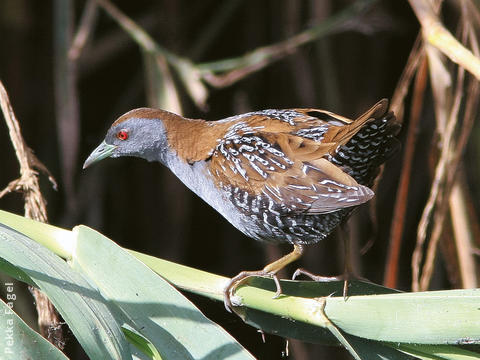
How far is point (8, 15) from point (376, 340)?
277 cm

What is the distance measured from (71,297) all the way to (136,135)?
116 cm

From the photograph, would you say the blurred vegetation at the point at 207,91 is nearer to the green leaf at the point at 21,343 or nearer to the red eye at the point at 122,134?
the red eye at the point at 122,134

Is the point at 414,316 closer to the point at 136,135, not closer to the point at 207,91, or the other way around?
the point at 136,135

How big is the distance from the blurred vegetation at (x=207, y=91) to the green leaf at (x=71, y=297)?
6.05 feet

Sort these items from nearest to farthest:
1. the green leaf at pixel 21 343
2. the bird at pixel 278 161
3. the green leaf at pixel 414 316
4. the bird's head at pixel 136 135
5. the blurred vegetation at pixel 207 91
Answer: the green leaf at pixel 21 343 → the green leaf at pixel 414 316 → the bird at pixel 278 161 → the bird's head at pixel 136 135 → the blurred vegetation at pixel 207 91

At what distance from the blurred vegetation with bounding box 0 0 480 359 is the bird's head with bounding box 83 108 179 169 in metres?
0.75

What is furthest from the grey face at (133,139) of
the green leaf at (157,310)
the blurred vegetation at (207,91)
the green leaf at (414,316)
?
the green leaf at (414,316)

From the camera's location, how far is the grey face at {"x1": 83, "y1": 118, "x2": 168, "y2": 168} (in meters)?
2.56

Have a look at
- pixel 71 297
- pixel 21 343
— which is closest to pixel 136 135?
pixel 71 297

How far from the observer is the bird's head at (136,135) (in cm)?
254

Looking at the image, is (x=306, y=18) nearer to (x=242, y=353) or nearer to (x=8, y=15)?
(x=8, y=15)

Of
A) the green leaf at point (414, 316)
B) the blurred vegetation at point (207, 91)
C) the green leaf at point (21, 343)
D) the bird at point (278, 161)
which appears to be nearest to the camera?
the green leaf at point (21, 343)

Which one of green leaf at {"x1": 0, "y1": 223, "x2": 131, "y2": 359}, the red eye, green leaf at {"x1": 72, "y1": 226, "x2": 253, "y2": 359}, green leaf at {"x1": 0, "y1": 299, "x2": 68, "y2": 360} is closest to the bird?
the red eye

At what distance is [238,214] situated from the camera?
93.8 inches
